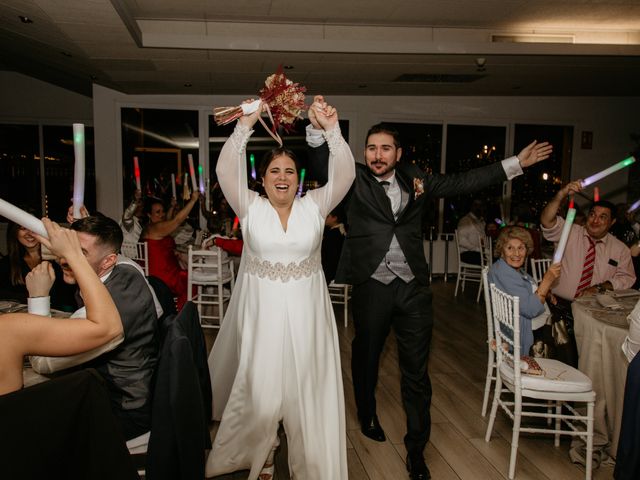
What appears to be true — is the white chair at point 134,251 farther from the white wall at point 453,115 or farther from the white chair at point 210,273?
the white wall at point 453,115

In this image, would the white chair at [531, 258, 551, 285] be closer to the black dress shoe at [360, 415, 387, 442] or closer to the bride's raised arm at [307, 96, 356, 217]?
the black dress shoe at [360, 415, 387, 442]

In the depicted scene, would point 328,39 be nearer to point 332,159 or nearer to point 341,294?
point 341,294

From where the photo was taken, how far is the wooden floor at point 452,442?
8.48 feet

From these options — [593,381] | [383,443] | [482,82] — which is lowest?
[383,443]

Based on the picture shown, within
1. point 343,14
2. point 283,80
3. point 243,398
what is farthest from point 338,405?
point 343,14

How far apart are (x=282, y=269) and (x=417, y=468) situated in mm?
1226

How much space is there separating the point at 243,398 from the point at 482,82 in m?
5.99

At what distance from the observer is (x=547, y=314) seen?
304cm

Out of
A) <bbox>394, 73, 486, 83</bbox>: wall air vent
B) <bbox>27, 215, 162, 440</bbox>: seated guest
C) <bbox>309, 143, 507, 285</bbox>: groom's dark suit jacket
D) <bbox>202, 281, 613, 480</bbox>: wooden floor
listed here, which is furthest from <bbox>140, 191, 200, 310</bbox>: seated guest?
<bbox>394, 73, 486, 83</bbox>: wall air vent

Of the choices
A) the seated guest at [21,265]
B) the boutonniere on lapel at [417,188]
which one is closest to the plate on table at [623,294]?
the boutonniere on lapel at [417,188]

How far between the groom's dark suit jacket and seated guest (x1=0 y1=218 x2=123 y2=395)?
4.58 feet

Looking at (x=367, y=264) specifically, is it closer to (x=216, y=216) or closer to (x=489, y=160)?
(x=216, y=216)

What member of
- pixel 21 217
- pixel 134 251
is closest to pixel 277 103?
pixel 21 217

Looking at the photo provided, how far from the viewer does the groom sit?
2.57 m
